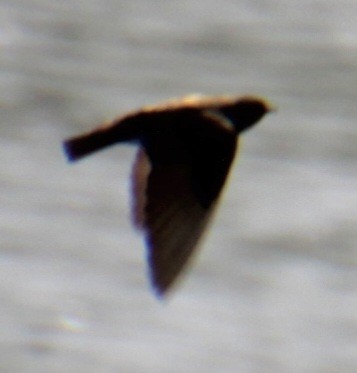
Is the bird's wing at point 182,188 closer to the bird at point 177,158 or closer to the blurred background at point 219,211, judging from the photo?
the bird at point 177,158

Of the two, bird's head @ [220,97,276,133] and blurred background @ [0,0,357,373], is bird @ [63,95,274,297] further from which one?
blurred background @ [0,0,357,373]

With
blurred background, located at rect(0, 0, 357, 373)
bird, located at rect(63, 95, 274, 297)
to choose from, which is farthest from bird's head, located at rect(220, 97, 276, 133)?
blurred background, located at rect(0, 0, 357, 373)

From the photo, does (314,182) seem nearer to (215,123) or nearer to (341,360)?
(341,360)

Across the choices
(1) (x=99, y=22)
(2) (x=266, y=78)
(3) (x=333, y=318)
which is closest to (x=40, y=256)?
(3) (x=333, y=318)

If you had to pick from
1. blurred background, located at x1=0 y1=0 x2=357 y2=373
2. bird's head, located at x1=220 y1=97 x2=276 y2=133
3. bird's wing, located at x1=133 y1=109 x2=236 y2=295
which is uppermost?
bird's head, located at x1=220 y1=97 x2=276 y2=133

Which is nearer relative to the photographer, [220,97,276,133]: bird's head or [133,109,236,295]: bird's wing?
[133,109,236,295]: bird's wing

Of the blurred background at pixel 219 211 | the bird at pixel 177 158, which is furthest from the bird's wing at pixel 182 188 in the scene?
the blurred background at pixel 219 211
